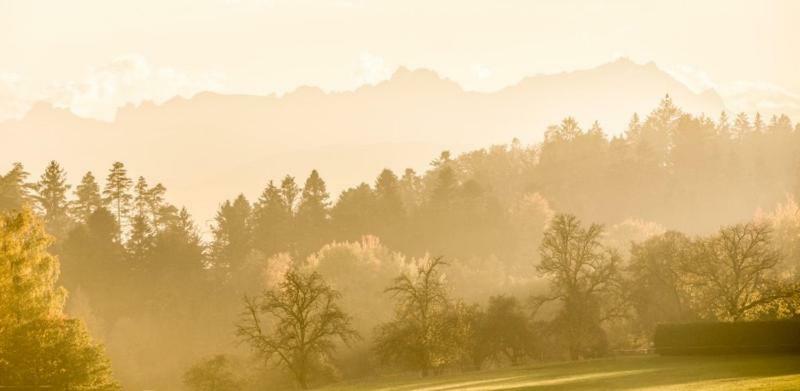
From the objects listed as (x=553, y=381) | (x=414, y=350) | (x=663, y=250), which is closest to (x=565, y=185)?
(x=663, y=250)

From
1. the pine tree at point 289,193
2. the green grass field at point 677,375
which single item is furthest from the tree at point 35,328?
the pine tree at point 289,193

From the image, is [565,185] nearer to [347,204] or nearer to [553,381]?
[347,204]

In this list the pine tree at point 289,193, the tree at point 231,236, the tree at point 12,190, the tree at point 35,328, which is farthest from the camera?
the pine tree at point 289,193

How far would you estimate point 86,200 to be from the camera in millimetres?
171125

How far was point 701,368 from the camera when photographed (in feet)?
186

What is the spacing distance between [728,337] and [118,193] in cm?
13161

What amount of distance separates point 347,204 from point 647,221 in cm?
6189

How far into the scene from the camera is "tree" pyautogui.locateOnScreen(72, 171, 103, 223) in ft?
557

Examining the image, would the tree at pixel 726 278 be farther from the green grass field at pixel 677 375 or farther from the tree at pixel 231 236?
the tree at pixel 231 236

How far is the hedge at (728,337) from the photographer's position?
65250 millimetres

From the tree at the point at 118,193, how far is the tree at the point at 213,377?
8799 cm

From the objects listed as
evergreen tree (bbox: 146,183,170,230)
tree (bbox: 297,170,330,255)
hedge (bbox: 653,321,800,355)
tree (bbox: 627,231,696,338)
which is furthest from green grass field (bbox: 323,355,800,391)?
evergreen tree (bbox: 146,183,170,230)

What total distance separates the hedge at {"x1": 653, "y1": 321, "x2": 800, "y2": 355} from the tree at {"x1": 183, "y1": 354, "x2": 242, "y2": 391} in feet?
138

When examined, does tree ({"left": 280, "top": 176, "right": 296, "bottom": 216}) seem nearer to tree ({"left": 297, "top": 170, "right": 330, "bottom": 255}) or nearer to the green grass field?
tree ({"left": 297, "top": 170, "right": 330, "bottom": 255})
